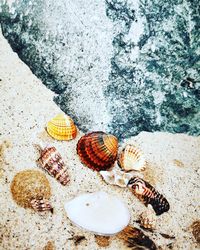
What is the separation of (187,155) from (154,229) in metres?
0.92

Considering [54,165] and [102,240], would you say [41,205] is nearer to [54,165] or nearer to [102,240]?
[54,165]

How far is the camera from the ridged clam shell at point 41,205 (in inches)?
89.4

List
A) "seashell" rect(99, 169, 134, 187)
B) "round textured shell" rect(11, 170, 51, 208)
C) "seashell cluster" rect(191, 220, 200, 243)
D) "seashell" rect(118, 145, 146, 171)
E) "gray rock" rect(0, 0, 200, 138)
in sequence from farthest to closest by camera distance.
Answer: "gray rock" rect(0, 0, 200, 138), "seashell" rect(118, 145, 146, 171), "seashell" rect(99, 169, 134, 187), "seashell cluster" rect(191, 220, 200, 243), "round textured shell" rect(11, 170, 51, 208)

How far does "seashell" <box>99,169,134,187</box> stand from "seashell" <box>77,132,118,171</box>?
0.19ft

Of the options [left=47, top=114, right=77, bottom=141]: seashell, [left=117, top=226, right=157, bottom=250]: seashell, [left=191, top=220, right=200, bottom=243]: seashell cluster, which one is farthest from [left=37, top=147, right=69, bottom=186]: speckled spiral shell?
[left=191, top=220, right=200, bottom=243]: seashell cluster

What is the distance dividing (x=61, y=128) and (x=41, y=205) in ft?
2.42

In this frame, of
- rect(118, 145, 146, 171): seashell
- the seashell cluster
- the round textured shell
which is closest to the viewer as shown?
the round textured shell

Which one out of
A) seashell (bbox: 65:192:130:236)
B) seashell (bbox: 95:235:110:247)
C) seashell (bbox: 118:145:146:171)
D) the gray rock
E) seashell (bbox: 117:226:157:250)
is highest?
the gray rock

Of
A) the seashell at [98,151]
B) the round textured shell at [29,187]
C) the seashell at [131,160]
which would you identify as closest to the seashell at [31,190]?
the round textured shell at [29,187]

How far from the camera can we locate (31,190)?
92.4 inches

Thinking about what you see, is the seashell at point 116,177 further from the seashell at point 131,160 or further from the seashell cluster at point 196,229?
the seashell cluster at point 196,229

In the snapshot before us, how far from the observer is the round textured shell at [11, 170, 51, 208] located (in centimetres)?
230

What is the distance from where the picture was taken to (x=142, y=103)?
3.04 m

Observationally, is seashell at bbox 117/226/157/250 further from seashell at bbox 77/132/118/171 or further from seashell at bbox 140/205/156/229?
seashell at bbox 77/132/118/171
